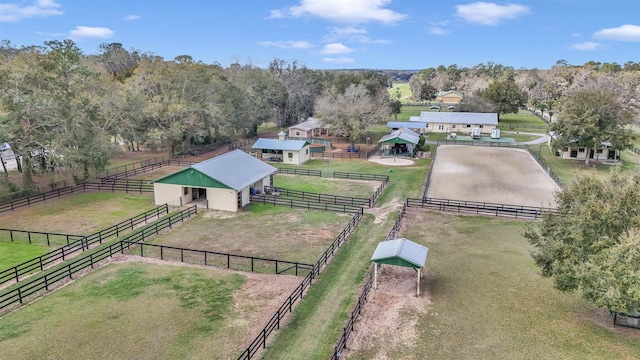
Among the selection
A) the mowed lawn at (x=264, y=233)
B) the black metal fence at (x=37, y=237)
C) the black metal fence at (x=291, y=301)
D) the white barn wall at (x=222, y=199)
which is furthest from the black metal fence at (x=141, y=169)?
the black metal fence at (x=291, y=301)

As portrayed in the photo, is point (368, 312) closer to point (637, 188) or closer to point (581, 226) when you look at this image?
point (581, 226)

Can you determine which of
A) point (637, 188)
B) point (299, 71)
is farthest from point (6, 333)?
point (299, 71)

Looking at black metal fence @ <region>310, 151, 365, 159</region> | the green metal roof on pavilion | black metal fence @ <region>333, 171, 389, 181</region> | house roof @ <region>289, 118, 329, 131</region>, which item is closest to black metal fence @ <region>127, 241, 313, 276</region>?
black metal fence @ <region>333, 171, 389, 181</region>

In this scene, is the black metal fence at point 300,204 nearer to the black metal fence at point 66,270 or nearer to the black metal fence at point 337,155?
the black metal fence at point 66,270

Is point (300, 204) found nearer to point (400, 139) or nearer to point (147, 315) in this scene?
point (147, 315)

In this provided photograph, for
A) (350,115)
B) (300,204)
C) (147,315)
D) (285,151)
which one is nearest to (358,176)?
(285,151)

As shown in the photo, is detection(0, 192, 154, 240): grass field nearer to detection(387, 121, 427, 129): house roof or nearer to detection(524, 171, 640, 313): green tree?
detection(524, 171, 640, 313): green tree
